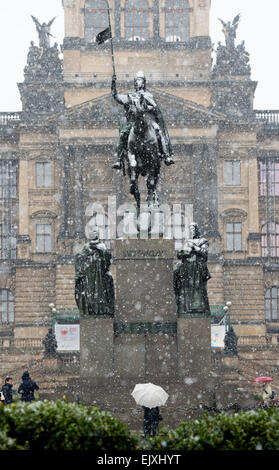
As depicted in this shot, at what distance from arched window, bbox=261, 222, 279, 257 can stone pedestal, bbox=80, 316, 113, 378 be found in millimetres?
41328

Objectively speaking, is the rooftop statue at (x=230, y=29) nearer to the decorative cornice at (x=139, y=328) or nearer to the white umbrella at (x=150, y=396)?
the decorative cornice at (x=139, y=328)

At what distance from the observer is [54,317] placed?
154 ft

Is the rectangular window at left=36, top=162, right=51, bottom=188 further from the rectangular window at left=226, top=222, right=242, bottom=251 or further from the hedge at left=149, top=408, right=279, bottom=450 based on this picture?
the hedge at left=149, top=408, right=279, bottom=450

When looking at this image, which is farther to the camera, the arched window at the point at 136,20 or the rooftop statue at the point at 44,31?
the rooftop statue at the point at 44,31

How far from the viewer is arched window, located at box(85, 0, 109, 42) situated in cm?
5806

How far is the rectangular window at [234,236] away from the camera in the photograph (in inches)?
2184

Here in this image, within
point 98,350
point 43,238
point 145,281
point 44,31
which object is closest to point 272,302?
point 43,238

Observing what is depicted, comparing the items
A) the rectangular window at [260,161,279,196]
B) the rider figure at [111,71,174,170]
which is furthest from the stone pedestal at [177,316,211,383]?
the rectangular window at [260,161,279,196]

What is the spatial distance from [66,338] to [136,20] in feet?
80.2

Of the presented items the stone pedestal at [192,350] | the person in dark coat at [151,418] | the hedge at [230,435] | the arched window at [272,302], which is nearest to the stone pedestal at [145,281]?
the stone pedestal at [192,350]

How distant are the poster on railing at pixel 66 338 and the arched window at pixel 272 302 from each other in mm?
17125

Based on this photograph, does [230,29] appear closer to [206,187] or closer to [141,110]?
[206,187]

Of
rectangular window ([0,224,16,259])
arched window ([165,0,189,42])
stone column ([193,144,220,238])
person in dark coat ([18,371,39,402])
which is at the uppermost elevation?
arched window ([165,0,189,42])
